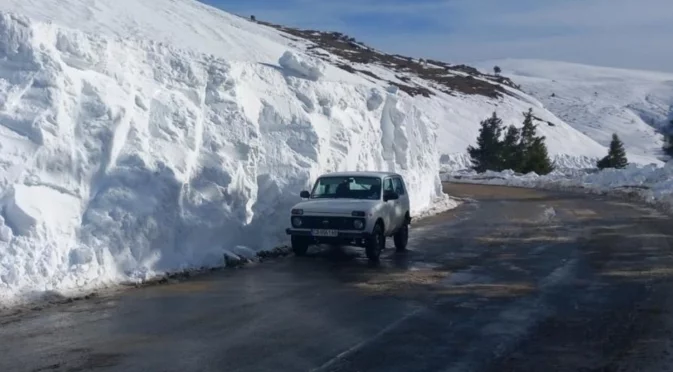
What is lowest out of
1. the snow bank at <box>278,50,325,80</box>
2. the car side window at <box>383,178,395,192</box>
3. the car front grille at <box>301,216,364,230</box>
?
the car front grille at <box>301,216,364,230</box>

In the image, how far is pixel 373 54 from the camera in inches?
4508

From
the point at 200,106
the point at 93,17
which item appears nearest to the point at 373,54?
the point at 93,17

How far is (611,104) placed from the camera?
15338cm

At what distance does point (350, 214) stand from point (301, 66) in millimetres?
8398

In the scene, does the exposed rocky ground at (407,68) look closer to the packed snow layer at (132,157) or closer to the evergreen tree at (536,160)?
the evergreen tree at (536,160)

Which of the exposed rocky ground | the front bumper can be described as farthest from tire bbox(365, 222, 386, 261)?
the exposed rocky ground

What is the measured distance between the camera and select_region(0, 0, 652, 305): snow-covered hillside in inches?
497

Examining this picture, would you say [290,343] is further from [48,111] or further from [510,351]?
[48,111]

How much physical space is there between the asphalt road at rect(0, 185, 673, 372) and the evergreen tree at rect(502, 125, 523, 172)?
43.0 meters

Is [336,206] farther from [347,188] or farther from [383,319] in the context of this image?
[383,319]

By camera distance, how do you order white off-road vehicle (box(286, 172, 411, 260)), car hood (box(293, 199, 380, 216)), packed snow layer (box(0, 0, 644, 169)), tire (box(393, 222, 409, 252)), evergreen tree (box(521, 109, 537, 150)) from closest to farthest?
white off-road vehicle (box(286, 172, 411, 260)) → car hood (box(293, 199, 380, 216)) → tire (box(393, 222, 409, 252)) → packed snow layer (box(0, 0, 644, 169)) → evergreen tree (box(521, 109, 537, 150))

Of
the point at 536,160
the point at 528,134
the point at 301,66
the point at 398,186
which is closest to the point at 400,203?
the point at 398,186

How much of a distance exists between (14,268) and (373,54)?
345 ft

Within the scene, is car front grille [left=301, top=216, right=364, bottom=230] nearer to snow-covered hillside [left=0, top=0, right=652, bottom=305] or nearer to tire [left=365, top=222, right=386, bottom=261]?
tire [left=365, top=222, right=386, bottom=261]
